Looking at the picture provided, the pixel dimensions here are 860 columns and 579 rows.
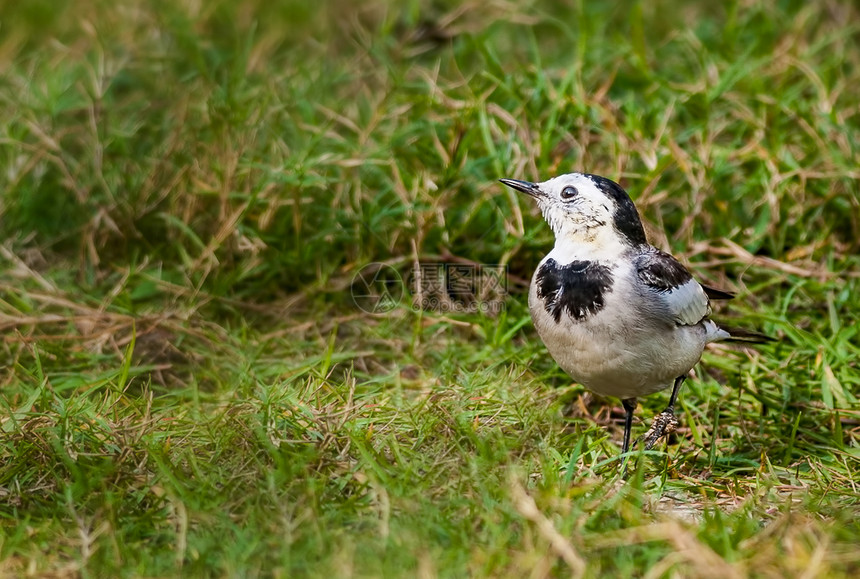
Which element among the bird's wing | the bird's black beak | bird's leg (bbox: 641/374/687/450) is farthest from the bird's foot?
the bird's black beak

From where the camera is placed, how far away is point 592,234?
161 inches

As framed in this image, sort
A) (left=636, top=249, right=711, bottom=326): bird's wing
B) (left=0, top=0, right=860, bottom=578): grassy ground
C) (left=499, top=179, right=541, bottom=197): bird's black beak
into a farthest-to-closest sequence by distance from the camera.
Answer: (left=499, top=179, right=541, bottom=197): bird's black beak
(left=636, top=249, right=711, bottom=326): bird's wing
(left=0, top=0, right=860, bottom=578): grassy ground

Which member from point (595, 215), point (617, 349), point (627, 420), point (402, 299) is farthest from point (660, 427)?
point (402, 299)

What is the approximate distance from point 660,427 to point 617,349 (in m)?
0.50

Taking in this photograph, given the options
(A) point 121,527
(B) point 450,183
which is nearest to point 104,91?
(B) point 450,183

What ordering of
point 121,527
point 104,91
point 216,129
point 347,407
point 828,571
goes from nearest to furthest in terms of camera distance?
1. point 828,571
2. point 121,527
3. point 347,407
4. point 216,129
5. point 104,91

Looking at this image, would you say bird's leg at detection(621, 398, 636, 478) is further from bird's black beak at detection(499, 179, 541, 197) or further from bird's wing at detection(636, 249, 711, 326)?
bird's black beak at detection(499, 179, 541, 197)

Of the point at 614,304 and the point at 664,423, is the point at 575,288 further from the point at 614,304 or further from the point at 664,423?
the point at 664,423

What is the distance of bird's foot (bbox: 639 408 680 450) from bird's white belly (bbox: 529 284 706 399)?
19cm

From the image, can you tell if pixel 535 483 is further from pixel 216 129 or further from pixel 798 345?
pixel 216 129

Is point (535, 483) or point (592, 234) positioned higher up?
point (592, 234)

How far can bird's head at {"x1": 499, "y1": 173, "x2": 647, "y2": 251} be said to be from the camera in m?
4.06

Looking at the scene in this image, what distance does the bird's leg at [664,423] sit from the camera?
4066mm

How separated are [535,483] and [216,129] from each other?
2616 millimetres
